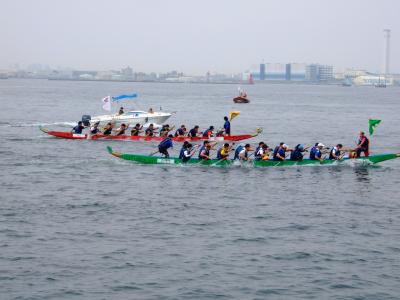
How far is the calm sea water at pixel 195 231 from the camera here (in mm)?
21141

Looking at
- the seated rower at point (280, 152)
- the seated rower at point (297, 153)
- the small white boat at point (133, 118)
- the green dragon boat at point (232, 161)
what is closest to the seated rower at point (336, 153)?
the green dragon boat at point (232, 161)

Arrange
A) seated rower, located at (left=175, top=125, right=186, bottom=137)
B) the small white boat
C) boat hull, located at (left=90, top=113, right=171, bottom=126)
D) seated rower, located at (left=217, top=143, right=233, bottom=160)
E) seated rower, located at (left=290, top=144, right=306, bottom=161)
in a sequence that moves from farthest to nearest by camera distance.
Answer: the small white boat
boat hull, located at (left=90, top=113, right=171, bottom=126)
seated rower, located at (left=175, top=125, right=186, bottom=137)
seated rower, located at (left=290, top=144, right=306, bottom=161)
seated rower, located at (left=217, top=143, right=233, bottom=160)

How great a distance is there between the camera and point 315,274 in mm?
22188

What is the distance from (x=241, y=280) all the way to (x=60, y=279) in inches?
223

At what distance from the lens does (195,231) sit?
2689 centimetres

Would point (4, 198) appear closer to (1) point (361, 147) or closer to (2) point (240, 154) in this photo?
(2) point (240, 154)

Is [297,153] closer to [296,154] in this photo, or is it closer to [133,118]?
[296,154]

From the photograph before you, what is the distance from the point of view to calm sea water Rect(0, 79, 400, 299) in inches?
832

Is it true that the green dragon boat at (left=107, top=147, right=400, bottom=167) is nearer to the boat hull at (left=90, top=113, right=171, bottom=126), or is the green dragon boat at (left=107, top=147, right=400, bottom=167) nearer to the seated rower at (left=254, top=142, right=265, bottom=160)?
the seated rower at (left=254, top=142, right=265, bottom=160)

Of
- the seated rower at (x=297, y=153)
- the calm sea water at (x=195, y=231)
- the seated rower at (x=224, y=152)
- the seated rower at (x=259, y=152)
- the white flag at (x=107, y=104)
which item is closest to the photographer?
the calm sea water at (x=195, y=231)

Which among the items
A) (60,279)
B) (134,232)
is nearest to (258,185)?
(134,232)

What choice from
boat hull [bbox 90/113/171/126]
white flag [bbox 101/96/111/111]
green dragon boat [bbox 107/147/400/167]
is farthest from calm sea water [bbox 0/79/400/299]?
boat hull [bbox 90/113/171/126]

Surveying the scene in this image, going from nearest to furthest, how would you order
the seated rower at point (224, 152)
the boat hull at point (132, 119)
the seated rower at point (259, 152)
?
the seated rower at point (224, 152) → the seated rower at point (259, 152) → the boat hull at point (132, 119)

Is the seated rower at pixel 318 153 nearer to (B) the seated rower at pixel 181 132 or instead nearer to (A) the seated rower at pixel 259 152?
(A) the seated rower at pixel 259 152
